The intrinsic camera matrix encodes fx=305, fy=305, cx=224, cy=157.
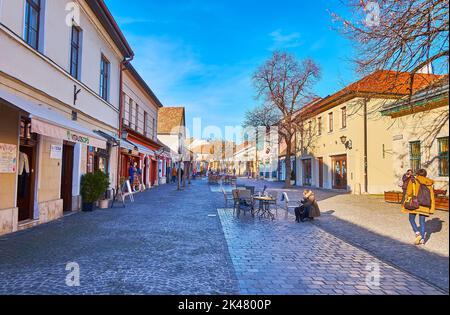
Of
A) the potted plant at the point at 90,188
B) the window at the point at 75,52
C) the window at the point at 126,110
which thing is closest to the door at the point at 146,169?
the window at the point at 126,110

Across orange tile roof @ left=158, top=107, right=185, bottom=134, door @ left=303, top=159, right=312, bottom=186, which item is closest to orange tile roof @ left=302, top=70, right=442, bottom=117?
door @ left=303, top=159, right=312, bottom=186

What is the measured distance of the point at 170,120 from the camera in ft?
135

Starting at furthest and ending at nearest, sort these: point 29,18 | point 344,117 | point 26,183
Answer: point 344,117 < point 26,183 < point 29,18

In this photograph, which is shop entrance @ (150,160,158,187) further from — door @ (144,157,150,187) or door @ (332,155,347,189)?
door @ (332,155,347,189)

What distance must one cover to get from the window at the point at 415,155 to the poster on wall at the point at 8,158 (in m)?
14.4

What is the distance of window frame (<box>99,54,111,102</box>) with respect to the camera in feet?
43.3

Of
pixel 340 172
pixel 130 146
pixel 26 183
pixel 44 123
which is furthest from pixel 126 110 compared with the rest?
pixel 340 172

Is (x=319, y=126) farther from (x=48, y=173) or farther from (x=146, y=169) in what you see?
(x=48, y=173)

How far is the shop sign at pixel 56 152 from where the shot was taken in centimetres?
884

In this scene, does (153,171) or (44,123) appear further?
(153,171)

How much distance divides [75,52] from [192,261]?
875 centimetres

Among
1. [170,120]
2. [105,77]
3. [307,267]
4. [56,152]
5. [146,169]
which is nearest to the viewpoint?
[307,267]

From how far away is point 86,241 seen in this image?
20.6ft
